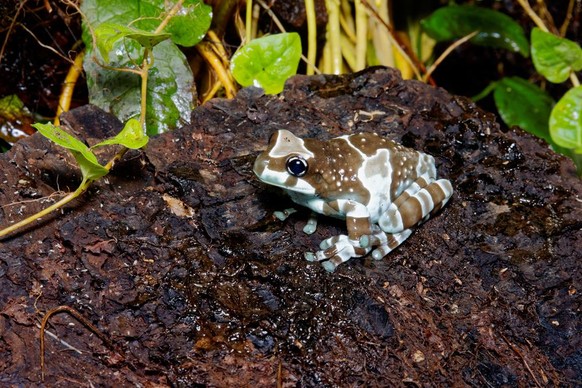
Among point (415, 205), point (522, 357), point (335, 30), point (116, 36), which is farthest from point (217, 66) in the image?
point (522, 357)

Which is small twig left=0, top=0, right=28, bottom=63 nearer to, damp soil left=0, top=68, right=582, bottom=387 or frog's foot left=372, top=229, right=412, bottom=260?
damp soil left=0, top=68, right=582, bottom=387

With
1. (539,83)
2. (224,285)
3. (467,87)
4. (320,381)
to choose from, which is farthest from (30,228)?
(539,83)

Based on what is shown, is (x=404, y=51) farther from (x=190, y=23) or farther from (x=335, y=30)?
(x=190, y=23)

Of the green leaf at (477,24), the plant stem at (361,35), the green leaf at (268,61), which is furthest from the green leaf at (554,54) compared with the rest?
the green leaf at (268,61)

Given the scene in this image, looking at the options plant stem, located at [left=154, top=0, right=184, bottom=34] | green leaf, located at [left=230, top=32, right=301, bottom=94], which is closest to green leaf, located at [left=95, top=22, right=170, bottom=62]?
plant stem, located at [left=154, top=0, right=184, bottom=34]

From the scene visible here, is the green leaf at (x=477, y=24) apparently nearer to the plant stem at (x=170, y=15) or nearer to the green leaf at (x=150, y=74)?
the green leaf at (x=150, y=74)

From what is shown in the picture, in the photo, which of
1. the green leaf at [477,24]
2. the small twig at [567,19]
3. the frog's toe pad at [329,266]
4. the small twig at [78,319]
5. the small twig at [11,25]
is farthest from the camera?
the small twig at [567,19]
